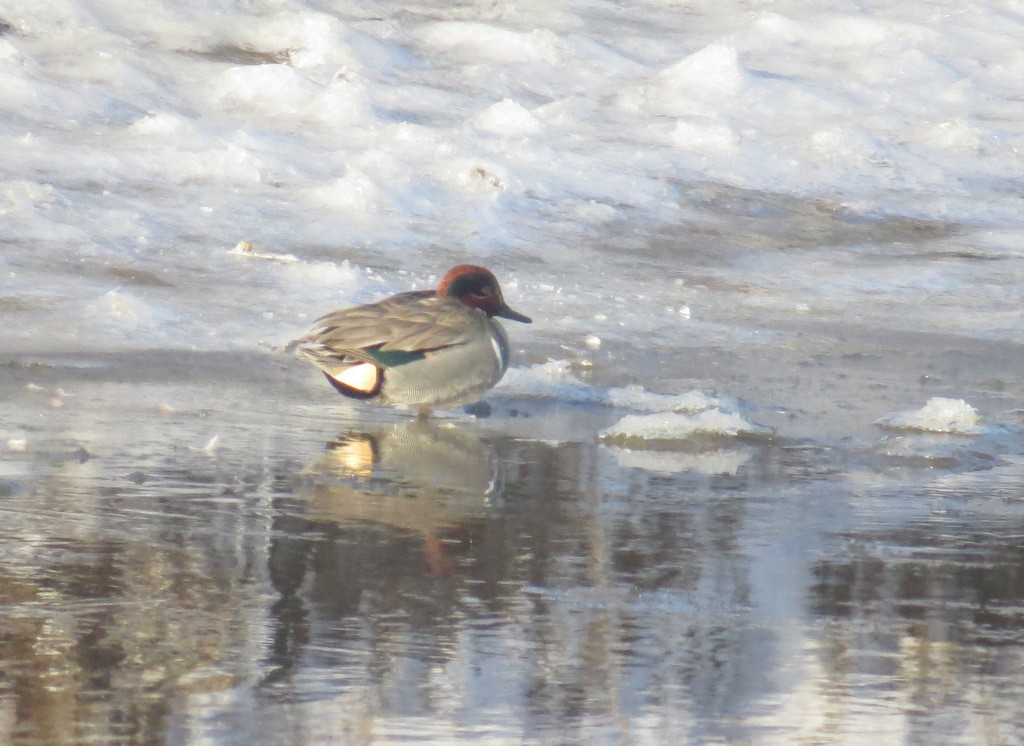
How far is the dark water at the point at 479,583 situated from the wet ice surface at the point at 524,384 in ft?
0.05

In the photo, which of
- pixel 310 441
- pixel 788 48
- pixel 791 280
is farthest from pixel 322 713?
pixel 788 48

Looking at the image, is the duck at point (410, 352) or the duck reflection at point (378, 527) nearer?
the duck reflection at point (378, 527)

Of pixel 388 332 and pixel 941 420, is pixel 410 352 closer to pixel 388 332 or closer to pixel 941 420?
pixel 388 332

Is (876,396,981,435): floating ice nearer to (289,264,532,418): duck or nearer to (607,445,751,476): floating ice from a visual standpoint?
(607,445,751,476): floating ice

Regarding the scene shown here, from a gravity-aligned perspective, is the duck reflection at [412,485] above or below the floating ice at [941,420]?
below

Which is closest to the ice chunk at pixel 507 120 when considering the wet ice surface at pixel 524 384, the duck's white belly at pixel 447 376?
the wet ice surface at pixel 524 384

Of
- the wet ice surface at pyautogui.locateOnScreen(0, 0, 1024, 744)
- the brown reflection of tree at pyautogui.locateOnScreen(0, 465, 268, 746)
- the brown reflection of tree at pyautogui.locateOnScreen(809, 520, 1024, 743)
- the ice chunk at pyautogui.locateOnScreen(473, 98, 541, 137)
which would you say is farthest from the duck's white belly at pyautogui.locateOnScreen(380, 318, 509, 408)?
the ice chunk at pyautogui.locateOnScreen(473, 98, 541, 137)

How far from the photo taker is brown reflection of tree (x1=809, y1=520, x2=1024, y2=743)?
A: 11.2 feet

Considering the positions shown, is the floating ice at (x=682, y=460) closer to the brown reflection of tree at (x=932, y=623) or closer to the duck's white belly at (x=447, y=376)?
the duck's white belly at (x=447, y=376)

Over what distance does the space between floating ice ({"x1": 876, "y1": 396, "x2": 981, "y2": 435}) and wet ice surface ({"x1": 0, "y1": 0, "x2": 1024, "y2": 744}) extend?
0.06 ft

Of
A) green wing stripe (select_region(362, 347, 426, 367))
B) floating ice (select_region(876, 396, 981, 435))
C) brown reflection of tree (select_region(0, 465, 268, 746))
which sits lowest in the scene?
brown reflection of tree (select_region(0, 465, 268, 746))

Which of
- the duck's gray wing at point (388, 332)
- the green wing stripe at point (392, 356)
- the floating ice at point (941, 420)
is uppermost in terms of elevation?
the duck's gray wing at point (388, 332)

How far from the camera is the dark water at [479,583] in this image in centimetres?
325

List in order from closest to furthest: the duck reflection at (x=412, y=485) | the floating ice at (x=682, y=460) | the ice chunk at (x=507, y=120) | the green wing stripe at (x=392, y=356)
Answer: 1. the duck reflection at (x=412, y=485)
2. the floating ice at (x=682, y=460)
3. the green wing stripe at (x=392, y=356)
4. the ice chunk at (x=507, y=120)
